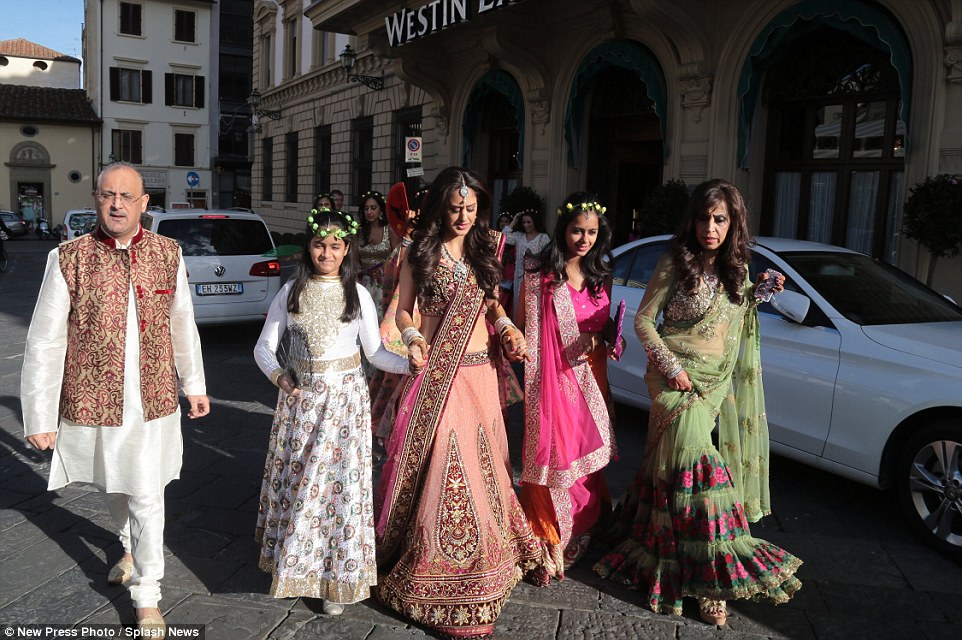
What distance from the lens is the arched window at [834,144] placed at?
9.27 meters

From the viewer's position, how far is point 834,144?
32.5 ft

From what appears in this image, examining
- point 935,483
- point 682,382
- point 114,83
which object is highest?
point 114,83

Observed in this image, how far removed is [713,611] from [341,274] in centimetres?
221

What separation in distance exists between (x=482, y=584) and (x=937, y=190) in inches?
276

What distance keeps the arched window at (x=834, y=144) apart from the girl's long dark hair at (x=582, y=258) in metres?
6.46

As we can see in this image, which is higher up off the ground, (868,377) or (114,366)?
(114,366)

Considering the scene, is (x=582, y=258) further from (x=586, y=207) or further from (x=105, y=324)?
(x=105, y=324)

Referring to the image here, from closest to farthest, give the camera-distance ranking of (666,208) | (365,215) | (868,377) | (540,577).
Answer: (540,577) → (868,377) → (365,215) → (666,208)

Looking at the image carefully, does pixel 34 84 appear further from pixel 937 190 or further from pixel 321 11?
pixel 937 190

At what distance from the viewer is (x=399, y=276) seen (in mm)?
3736

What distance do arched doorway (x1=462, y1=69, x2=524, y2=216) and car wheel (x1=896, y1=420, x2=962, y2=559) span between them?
1170cm

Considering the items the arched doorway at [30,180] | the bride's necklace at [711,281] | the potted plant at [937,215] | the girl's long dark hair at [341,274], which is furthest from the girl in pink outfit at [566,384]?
the arched doorway at [30,180]

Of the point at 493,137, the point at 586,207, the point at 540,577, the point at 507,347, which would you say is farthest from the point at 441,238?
the point at 493,137

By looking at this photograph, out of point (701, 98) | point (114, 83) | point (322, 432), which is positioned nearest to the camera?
point (322, 432)
